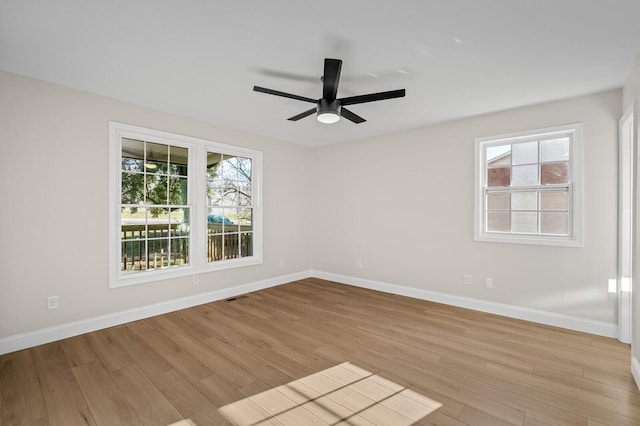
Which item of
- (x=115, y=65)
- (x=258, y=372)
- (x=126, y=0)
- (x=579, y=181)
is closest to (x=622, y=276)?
(x=579, y=181)

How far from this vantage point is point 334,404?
2.11 m

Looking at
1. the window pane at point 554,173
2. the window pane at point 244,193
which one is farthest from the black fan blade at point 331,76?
the window pane at point 554,173

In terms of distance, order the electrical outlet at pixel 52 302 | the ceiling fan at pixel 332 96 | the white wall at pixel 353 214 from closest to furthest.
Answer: the ceiling fan at pixel 332 96, the white wall at pixel 353 214, the electrical outlet at pixel 52 302

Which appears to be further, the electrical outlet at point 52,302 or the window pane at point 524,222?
the window pane at point 524,222

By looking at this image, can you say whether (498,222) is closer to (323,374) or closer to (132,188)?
(323,374)

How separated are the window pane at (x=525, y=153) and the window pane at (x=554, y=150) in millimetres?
71

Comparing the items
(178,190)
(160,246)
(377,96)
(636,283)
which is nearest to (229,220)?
(178,190)

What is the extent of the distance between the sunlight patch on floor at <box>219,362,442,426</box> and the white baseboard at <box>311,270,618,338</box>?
2.29 meters

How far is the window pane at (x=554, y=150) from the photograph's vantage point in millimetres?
3520

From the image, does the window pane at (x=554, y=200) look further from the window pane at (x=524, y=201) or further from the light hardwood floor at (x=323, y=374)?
the light hardwood floor at (x=323, y=374)

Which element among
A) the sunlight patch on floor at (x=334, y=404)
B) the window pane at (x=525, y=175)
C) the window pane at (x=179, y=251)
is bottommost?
the sunlight patch on floor at (x=334, y=404)

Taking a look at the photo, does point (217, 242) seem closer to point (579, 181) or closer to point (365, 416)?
point (365, 416)

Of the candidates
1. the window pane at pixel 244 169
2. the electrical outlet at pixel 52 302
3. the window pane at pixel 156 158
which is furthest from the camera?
the window pane at pixel 244 169

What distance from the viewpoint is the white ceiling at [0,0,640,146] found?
196cm
